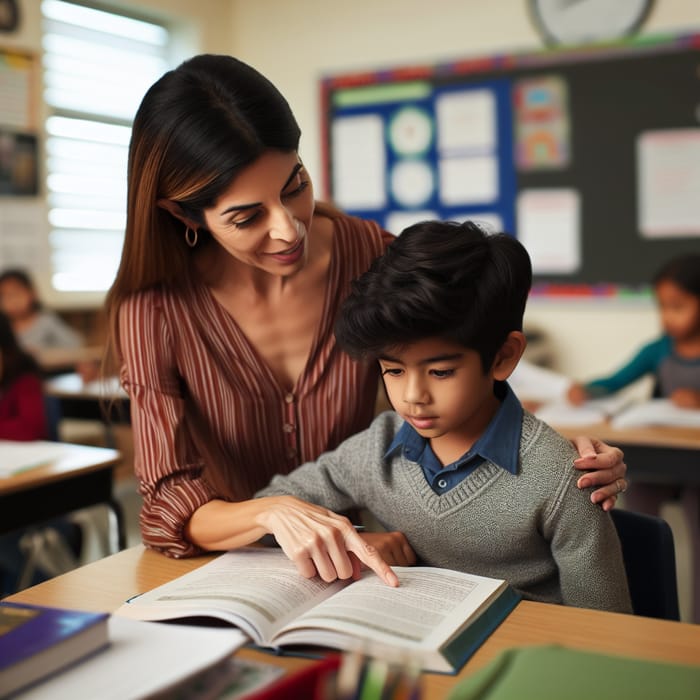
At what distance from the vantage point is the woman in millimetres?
1225

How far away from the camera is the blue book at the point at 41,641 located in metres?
0.76

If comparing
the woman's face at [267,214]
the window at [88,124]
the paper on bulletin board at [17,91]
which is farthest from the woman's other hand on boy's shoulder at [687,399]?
the paper on bulletin board at [17,91]

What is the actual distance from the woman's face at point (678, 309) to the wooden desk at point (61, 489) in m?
1.89

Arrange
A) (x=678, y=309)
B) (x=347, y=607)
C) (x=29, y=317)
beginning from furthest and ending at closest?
(x=29, y=317) → (x=678, y=309) → (x=347, y=607)

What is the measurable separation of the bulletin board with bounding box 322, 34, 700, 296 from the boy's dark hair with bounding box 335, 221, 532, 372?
3775 mm

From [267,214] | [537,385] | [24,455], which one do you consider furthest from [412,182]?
[267,214]

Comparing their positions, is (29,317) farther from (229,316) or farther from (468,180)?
(229,316)

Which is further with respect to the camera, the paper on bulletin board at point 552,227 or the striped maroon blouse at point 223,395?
the paper on bulletin board at point 552,227

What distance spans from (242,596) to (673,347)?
2549 millimetres

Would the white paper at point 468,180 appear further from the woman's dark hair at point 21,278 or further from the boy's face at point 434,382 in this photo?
the boy's face at point 434,382

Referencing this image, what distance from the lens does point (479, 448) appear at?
116 centimetres

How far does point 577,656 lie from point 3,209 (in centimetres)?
468

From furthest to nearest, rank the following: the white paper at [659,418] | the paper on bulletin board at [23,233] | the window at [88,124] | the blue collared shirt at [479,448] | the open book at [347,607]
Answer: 1. the window at [88,124]
2. the paper on bulletin board at [23,233]
3. the white paper at [659,418]
4. the blue collared shirt at [479,448]
5. the open book at [347,607]

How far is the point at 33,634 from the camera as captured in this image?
2.64 feet
